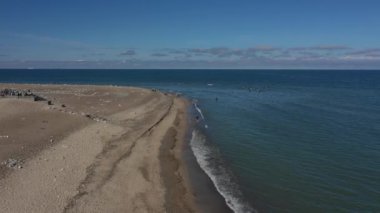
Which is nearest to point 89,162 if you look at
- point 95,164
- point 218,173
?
point 95,164

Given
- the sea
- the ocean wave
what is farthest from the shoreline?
the sea

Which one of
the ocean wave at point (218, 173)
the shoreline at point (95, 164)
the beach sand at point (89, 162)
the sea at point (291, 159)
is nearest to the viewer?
the beach sand at point (89, 162)

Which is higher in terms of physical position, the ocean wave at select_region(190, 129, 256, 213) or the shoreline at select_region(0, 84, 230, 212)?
the shoreline at select_region(0, 84, 230, 212)

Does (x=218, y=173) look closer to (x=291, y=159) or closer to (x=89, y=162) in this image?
(x=291, y=159)

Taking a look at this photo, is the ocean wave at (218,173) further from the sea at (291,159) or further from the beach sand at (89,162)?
the beach sand at (89,162)

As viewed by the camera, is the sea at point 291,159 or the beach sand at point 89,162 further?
the sea at point 291,159

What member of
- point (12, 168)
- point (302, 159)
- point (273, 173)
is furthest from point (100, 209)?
point (302, 159)

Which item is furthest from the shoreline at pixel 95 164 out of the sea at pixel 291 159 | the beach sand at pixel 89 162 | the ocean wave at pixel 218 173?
the sea at pixel 291 159

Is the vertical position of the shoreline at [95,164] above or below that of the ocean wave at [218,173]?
above

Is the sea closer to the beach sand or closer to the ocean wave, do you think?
the ocean wave
